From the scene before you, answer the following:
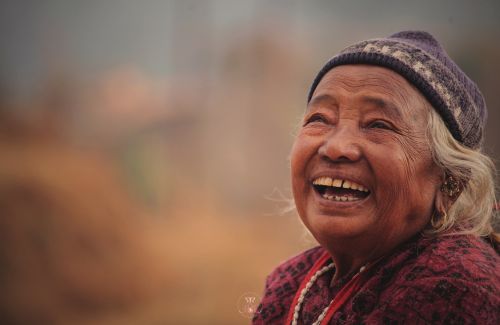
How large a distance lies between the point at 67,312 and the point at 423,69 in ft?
15.7

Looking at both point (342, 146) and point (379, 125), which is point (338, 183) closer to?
point (342, 146)

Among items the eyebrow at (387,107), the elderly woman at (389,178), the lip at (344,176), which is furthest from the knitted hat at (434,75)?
the lip at (344,176)

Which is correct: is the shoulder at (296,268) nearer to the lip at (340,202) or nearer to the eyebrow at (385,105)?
the lip at (340,202)

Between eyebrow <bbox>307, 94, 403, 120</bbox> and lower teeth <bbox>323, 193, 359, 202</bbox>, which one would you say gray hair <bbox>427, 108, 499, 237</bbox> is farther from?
lower teeth <bbox>323, 193, 359, 202</bbox>

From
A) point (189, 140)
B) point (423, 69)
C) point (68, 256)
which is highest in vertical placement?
point (423, 69)

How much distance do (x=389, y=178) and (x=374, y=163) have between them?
0.24 feet

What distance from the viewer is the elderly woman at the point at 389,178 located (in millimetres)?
1740

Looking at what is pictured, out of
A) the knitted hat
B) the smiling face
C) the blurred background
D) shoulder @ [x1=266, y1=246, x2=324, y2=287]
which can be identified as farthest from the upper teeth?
the blurred background

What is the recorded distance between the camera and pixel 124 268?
5730mm

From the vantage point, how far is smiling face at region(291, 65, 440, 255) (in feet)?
5.82

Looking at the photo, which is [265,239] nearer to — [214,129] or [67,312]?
[214,129]

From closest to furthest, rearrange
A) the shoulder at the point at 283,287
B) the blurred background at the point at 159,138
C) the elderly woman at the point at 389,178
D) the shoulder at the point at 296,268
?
the elderly woman at the point at 389,178 → the shoulder at the point at 283,287 → the shoulder at the point at 296,268 → the blurred background at the point at 159,138

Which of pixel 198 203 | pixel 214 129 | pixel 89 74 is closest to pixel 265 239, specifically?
pixel 198 203

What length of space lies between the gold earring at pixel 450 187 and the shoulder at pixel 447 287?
217mm
